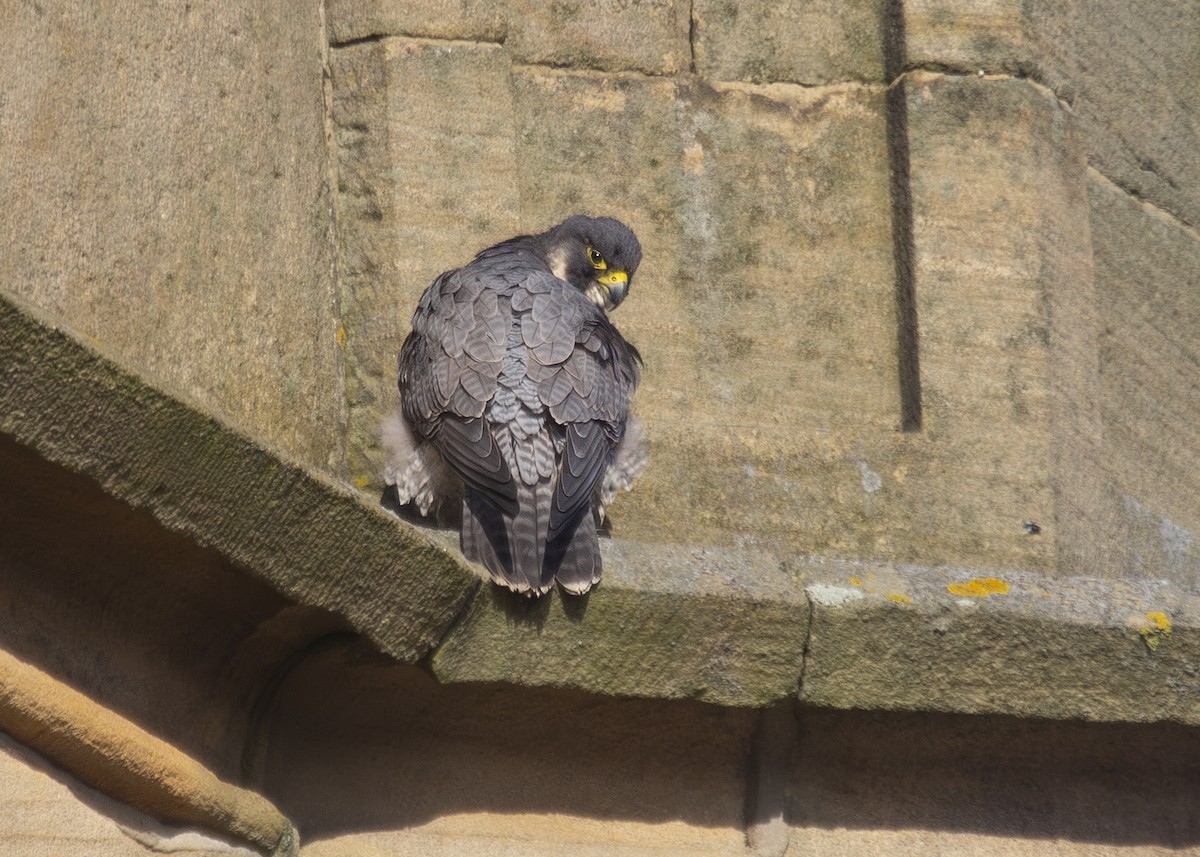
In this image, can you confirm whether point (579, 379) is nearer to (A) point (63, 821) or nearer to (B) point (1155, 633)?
(B) point (1155, 633)

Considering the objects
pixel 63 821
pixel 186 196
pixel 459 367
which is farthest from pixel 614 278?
pixel 63 821

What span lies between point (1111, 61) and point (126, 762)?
3595mm

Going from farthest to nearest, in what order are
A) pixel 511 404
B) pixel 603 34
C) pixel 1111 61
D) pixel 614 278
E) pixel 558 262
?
1. pixel 1111 61
2. pixel 603 34
3. pixel 558 262
4. pixel 614 278
5. pixel 511 404

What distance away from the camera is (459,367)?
393cm

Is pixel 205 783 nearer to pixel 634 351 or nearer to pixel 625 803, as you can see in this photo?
pixel 625 803

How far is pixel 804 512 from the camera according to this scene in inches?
162

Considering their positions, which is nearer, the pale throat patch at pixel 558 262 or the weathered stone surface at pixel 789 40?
the pale throat patch at pixel 558 262

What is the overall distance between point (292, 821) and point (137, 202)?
139cm

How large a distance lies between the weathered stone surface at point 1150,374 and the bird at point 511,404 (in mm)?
1296

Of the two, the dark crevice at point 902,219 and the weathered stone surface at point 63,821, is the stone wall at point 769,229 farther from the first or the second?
the weathered stone surface at point 63,821

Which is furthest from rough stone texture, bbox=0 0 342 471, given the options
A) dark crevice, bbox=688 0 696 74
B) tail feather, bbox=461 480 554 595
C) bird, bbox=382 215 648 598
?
dark crevice, bbox=688 0 696 74

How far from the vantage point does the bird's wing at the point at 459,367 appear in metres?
3.75

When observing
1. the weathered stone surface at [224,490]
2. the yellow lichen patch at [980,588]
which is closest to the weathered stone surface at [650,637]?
the weathered stone surface at [224,490]

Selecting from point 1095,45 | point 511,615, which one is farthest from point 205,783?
point 1095,45
